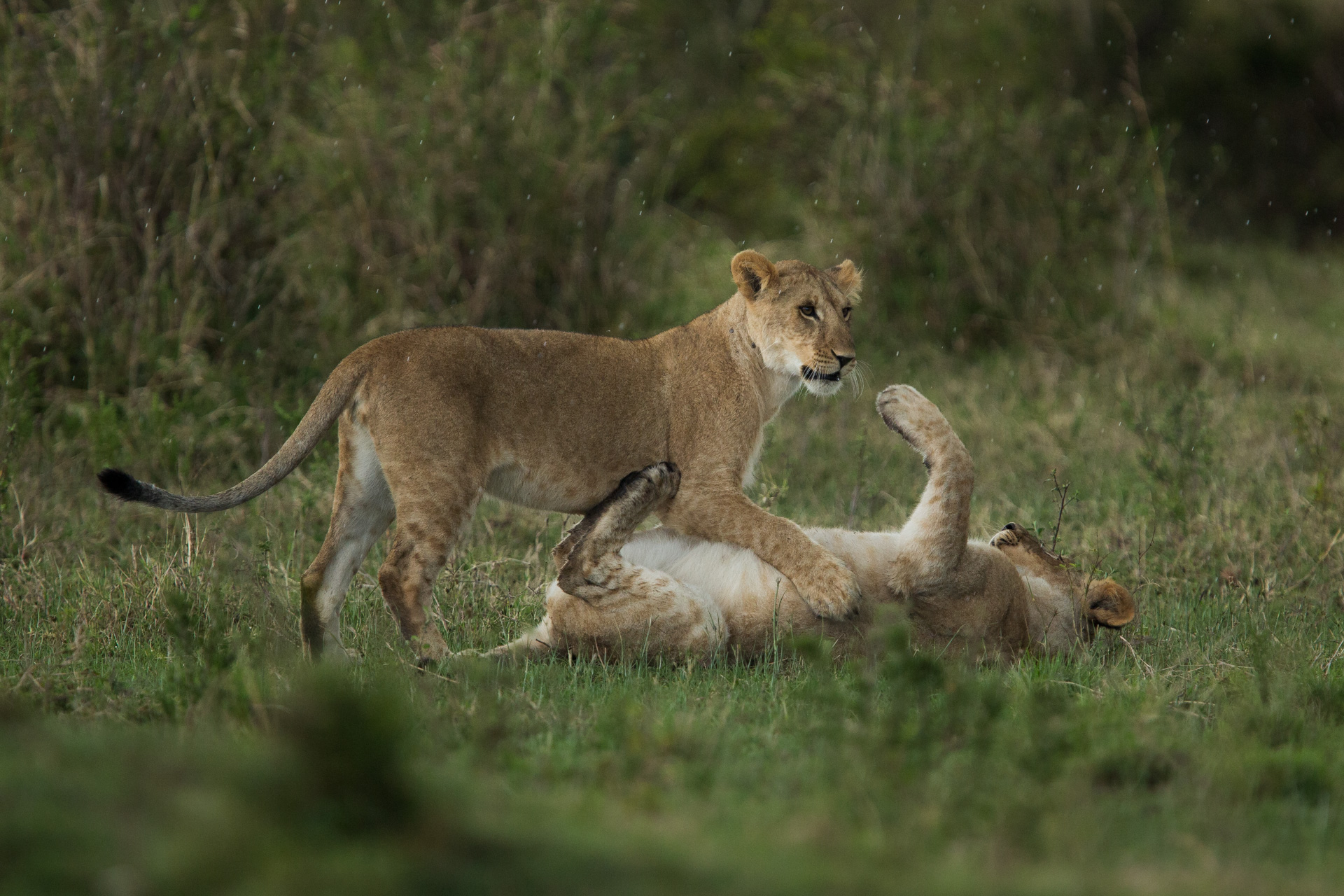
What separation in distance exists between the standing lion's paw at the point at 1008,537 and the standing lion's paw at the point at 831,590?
30.7 inches

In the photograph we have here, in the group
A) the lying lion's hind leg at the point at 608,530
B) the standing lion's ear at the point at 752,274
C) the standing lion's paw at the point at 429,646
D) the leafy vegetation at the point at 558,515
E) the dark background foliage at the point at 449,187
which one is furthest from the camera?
the dark background foliage at the point at 449,187

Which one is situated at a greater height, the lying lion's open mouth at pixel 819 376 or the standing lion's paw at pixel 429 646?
the lying lion's open mouth at pixel 819 376

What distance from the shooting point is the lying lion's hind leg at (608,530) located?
4.46 meters

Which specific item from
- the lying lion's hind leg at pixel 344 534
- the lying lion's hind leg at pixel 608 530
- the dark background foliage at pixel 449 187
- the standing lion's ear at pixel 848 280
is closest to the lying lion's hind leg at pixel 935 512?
the standing lion's ear at pixel 848 280

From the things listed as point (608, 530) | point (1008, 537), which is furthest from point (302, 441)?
point (1008, 537)

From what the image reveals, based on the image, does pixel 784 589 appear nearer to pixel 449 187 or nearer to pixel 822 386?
pixel 822 386

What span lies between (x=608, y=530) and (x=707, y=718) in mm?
1191

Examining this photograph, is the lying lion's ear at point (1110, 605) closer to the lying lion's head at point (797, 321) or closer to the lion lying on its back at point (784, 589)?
the lion lying on its back at point (784, 589)

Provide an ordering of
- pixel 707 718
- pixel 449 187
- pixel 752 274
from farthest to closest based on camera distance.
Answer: pixel 449 187 < pixel 752 274 < pixel 707 718

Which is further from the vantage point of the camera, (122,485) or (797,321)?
(797,321)

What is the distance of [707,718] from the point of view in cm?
347

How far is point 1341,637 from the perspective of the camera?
458 centimetres

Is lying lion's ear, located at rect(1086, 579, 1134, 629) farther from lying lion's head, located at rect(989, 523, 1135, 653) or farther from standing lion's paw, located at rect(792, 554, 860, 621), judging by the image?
standing lion's paw, located at rect(792, 554, 860, 621)

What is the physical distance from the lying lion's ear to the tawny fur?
0.82m
